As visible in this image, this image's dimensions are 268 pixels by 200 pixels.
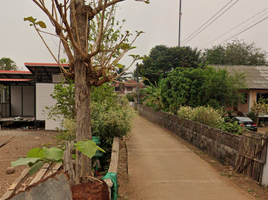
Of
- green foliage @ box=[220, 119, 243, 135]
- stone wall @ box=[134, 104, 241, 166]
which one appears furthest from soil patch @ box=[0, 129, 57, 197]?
green foliage @ box=[220, 119, 243, 135]

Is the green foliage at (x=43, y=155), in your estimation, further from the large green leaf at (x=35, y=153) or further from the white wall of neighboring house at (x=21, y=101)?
the white wall of neighboring house at (x=21, y=101)

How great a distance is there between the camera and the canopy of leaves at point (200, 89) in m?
13.8

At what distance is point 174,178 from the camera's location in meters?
5.88

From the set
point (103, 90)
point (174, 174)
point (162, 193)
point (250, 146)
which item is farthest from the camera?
point (103, 90)

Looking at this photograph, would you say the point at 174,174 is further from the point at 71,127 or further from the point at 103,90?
the point at 103,90

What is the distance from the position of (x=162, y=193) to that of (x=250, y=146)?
2.58 meters

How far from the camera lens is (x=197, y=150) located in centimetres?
891

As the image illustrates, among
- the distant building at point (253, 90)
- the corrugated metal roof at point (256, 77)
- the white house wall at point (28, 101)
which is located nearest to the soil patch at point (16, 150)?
the white house wall at point (28, 101)

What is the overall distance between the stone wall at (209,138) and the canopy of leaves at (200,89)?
2.02 m

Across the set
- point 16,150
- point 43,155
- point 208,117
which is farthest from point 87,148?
point 16,150

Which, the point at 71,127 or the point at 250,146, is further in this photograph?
the point at 71,127

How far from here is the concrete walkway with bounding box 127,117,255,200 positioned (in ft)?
16.0

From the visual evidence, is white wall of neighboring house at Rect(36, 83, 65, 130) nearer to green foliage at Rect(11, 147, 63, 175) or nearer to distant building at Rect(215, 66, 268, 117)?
green foliage at Rect(11, 147, 63, 175)

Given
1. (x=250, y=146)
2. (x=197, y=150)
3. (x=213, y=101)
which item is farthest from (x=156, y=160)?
(x=213, y=101)
